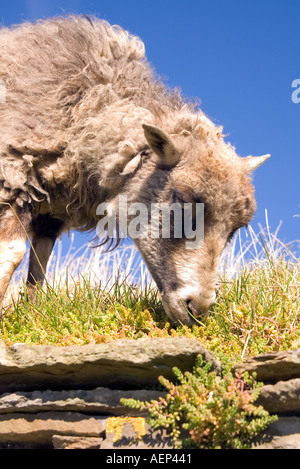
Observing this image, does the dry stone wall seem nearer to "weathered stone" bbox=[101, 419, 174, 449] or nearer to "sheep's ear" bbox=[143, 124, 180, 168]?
"weathered stone" bbox=[101, 419, 174, 449]

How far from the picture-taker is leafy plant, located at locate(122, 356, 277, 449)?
3496mm

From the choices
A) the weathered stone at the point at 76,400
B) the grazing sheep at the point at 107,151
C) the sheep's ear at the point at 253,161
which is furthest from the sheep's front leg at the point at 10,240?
the sheep's ear at the point at 253,161

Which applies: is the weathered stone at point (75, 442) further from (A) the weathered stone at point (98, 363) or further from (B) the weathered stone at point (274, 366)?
(B) the weathered stone at point (274, 366)

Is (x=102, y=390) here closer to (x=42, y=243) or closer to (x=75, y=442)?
(x=75, y=442)

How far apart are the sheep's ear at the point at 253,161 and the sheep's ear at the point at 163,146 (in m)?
0.91

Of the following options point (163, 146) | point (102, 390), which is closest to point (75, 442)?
point (102, 390)

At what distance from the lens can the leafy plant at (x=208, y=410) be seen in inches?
138

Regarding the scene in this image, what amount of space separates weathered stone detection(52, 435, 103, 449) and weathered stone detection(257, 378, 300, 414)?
1.10 metres

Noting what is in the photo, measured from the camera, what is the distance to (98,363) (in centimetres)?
392

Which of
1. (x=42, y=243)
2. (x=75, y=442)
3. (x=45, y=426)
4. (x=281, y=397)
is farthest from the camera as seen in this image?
(x=42, y=243)

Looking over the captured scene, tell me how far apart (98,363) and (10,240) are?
1.81 meters

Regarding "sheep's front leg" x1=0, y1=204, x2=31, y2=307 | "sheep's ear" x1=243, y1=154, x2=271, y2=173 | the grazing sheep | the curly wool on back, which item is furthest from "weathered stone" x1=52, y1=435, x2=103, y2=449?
"sheep's ear" x1=243, y1=154, x2=271, y2=173

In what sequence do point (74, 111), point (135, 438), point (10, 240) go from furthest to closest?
point (74, 111) < point (10, 240) < point (135, 438)
